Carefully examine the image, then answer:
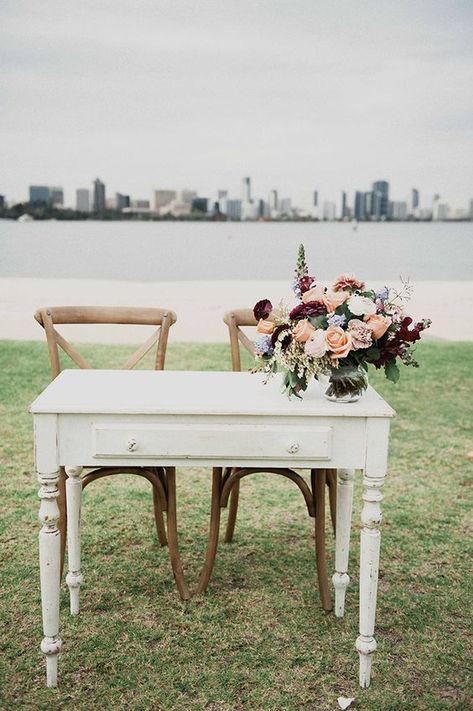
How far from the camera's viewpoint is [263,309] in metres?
2.97

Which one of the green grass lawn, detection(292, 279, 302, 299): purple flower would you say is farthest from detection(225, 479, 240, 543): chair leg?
detection(292, 279, 302, 299): purple flower

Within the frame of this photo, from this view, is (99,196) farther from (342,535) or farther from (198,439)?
(198,439)

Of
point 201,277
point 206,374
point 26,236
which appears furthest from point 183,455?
point 26,236

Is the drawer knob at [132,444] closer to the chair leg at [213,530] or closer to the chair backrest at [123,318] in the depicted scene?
the chair leg at [213,530]

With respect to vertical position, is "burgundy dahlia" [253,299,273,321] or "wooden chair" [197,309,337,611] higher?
"burgundy dahlia" [253,299,273,321]

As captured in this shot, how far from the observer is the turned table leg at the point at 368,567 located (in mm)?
2881

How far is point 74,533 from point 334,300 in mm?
1503

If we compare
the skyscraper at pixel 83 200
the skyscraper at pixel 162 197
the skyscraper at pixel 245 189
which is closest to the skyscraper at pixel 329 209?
the skyscraper at pixel 245 189

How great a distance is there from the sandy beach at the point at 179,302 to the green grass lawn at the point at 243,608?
5.07m

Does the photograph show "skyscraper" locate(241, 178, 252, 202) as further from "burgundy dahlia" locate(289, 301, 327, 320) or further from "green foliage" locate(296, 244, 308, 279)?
"burgundy dahlia" locate(289, 301, 327, 320)

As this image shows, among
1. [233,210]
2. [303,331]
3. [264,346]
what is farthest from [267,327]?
[233,210]

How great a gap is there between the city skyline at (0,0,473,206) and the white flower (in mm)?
31662

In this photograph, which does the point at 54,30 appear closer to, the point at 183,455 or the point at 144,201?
the point at 144,201

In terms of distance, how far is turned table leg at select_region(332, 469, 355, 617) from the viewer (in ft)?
11.2
